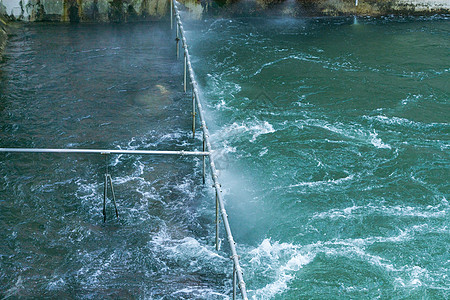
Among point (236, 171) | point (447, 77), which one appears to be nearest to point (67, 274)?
point (236, 171)

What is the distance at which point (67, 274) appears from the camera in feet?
28.5

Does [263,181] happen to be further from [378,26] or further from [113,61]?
[378,26]

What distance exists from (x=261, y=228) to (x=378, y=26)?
48.1 feet

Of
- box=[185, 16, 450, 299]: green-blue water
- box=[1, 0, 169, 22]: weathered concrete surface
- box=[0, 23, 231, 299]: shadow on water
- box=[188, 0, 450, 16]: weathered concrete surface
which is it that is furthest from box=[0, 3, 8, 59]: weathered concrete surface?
box=[188, 0, 450, 16]: weathered concrete surface

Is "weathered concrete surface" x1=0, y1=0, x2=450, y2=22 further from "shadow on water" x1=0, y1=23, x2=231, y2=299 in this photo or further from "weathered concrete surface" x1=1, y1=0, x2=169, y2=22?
"shadow on water" x1=0, y1=23, x2=231, y2=299

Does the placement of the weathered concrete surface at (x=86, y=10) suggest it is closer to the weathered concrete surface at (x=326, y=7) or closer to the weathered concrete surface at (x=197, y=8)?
the weathered concrete surface at (x=197, y=8)

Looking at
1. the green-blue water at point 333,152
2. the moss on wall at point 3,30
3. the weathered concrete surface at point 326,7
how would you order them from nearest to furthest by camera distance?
the green-blue water at point 333,152
the moss on wall at point 3,30
the weathered concrete surface at point 326,7

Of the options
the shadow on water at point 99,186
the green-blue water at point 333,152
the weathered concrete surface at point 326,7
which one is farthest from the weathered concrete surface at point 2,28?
the weathered concrete surface at point 326,7

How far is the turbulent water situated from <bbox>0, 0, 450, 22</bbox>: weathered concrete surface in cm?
80

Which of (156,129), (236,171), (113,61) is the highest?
(113,61)

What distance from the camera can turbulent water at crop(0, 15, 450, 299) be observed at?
9.15 metres

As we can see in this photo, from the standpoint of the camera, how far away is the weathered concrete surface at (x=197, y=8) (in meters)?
19.9

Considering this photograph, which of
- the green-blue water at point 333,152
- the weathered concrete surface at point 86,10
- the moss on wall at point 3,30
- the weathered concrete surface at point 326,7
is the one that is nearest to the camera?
the green-blue water at point 333,152

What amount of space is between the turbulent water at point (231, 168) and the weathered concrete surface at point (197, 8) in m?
0.80
